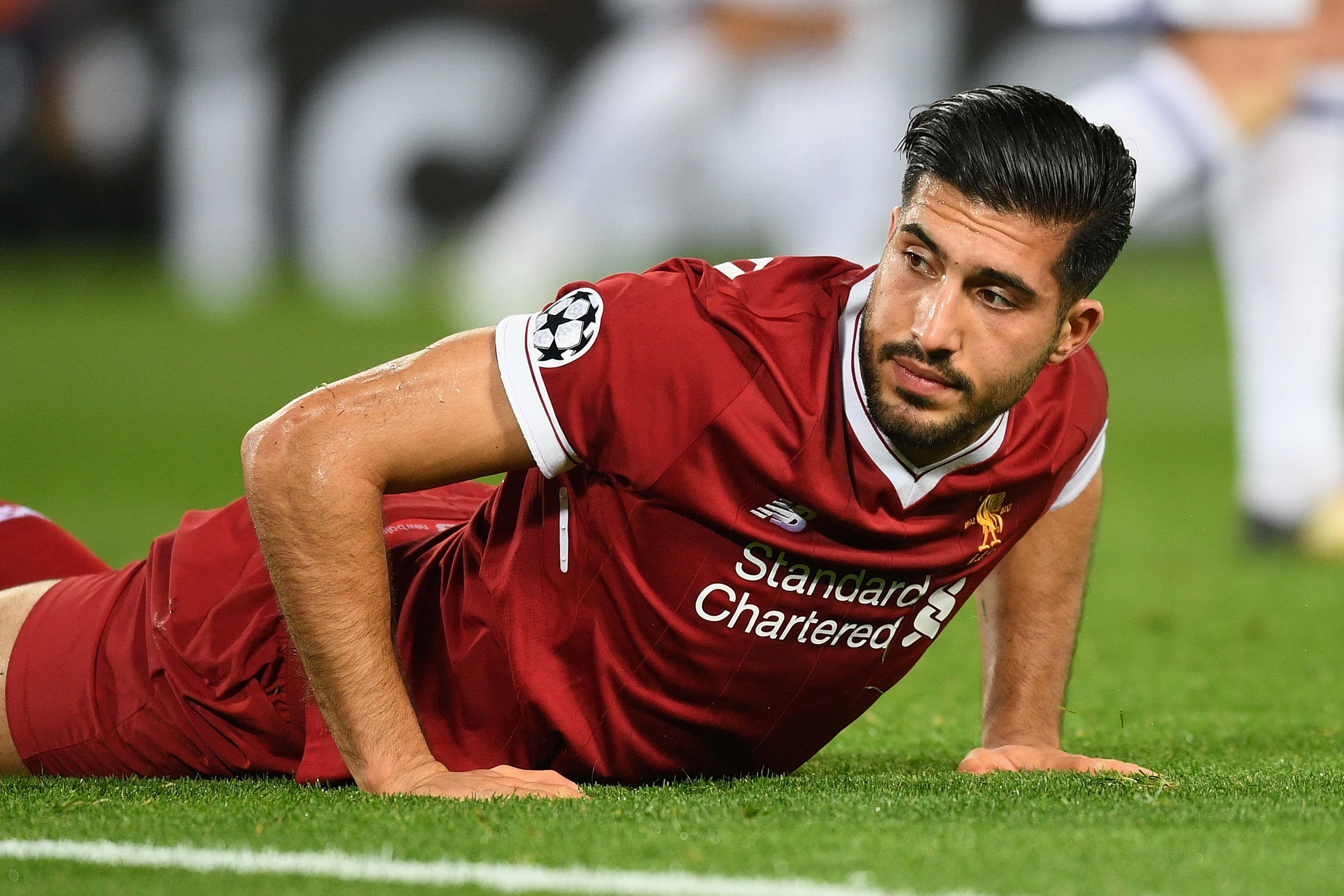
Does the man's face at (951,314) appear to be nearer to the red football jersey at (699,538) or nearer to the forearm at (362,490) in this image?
the red football jersey at (699,538)

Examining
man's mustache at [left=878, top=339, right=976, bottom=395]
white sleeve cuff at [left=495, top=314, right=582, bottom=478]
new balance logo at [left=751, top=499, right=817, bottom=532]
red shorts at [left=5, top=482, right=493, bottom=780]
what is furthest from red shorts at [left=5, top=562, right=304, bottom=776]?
man's mustache at [left=878, top=339, right=976, bottom=395]

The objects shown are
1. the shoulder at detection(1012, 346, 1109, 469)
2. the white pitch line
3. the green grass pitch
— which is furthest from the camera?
the shoulder at detection(1012, 346, 1109, 469)

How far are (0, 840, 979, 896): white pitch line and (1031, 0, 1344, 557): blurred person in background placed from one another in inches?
197

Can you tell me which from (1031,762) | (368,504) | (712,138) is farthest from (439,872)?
(712,138)

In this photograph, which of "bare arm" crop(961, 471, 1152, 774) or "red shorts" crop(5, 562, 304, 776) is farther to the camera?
"bare arm" crop(961, 471, 1152, 774)

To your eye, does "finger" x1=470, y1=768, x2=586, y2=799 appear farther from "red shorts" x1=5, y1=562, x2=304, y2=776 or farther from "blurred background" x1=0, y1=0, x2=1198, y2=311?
"blurred background" x1=0, y1=0, x2=1198, y2=311


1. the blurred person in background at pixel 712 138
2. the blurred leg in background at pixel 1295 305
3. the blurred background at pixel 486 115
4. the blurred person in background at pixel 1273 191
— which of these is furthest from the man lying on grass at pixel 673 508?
the blurred background at pixel 486 115

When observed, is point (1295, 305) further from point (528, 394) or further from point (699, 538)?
point (528, 394)

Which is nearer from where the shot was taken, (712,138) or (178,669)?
(178,669)

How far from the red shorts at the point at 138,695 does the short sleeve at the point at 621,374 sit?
81 centimetres

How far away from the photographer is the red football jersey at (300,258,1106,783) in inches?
113

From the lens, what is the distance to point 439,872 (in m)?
2.49

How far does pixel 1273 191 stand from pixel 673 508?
17.1ft

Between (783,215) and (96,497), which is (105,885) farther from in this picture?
(783,215)
